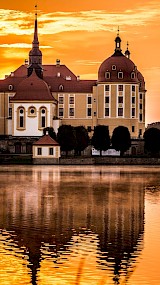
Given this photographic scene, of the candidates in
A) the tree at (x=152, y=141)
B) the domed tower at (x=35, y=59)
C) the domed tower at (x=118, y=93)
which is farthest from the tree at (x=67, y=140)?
the domed tower at (x=35, y=59)

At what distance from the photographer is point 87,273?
48.2 ft

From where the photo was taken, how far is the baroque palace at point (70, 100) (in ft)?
311

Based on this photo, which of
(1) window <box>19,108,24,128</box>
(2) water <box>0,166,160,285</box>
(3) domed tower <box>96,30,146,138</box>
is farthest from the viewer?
(3) domed tower <box>96,30,146,138</box>

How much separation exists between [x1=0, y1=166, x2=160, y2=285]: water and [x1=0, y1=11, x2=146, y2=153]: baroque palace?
60.5 m

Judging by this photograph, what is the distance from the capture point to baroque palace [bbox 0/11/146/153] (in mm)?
94875

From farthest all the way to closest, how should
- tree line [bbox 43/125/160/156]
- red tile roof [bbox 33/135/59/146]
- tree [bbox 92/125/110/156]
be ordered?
tree [bbox 92/125/110/156] < tree line [bbox 43/125/160/156] < red tile roof [bbox 33/135/59/146]

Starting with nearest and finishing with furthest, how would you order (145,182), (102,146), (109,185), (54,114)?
(109,185)
(145,182)
(102,146)
(54,114)

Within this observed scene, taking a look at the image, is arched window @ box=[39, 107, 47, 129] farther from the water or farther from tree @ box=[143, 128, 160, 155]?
the water

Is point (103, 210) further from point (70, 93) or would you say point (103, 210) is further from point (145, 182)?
point (70, 93)

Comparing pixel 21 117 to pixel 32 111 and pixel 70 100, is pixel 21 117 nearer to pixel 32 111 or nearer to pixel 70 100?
pixel 32 111

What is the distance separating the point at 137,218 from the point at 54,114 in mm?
75362

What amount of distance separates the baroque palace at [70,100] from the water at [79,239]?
60498mm

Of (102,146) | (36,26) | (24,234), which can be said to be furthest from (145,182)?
(36,26)

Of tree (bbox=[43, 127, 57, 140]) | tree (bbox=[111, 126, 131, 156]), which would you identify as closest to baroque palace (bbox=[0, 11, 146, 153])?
tree (bbox=[43, 127, 57, 140])
